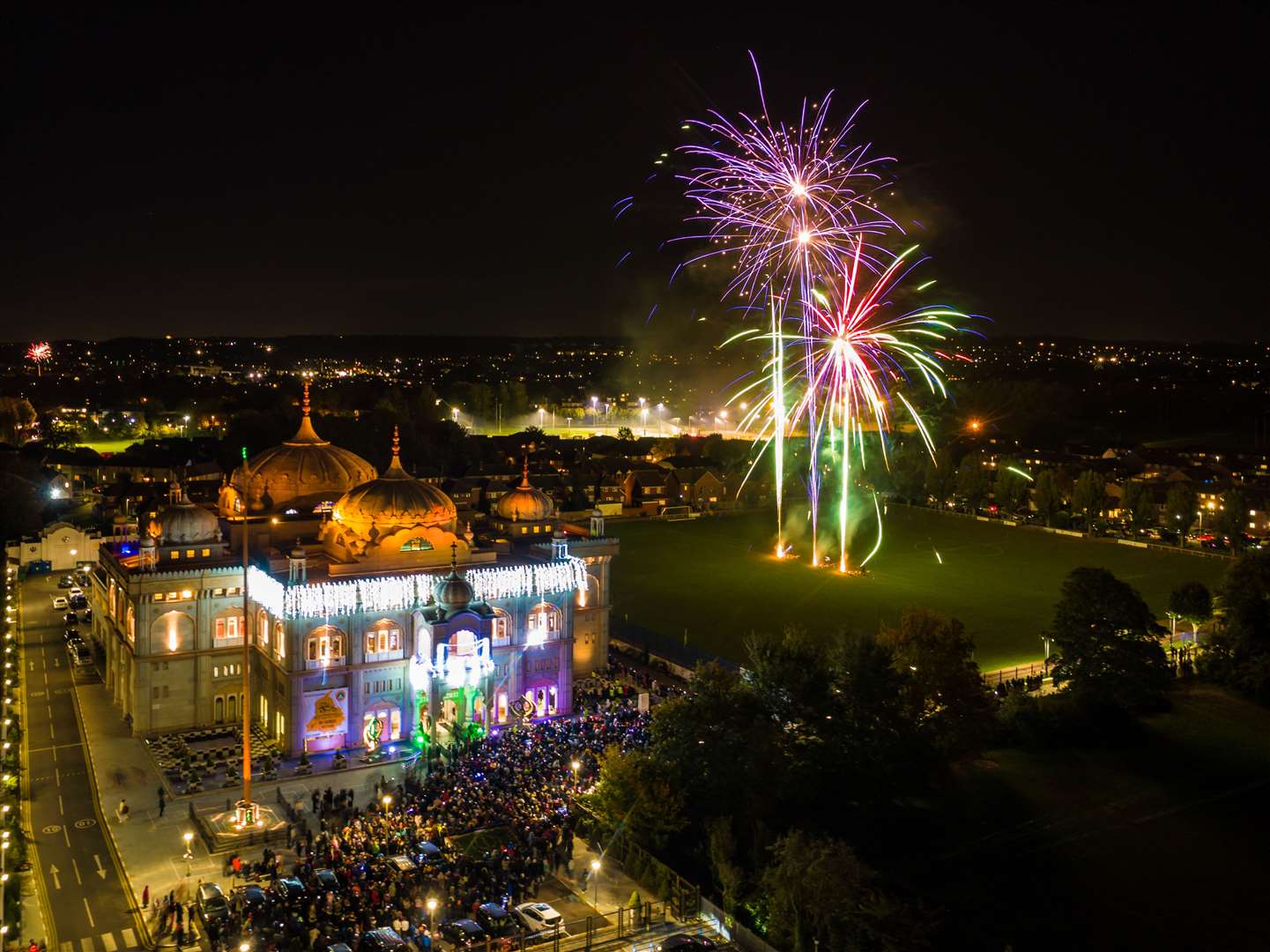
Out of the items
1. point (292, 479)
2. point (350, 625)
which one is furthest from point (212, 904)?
point (292, 479)

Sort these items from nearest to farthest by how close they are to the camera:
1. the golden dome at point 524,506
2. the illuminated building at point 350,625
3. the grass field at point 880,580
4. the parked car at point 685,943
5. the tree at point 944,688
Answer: the parked car at point 685,943 → the tree at point 944,688 → the illuminated building at point 350,625 → the golden dome at point 524,506 → the grass field at point 880,580

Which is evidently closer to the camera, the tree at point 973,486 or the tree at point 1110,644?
the tree at point 1110,644

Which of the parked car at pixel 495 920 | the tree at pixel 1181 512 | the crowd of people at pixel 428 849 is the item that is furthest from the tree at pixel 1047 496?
the parked car at pixel 495 920

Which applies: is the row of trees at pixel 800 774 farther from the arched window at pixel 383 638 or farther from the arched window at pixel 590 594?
the arched window at pixel 590 594

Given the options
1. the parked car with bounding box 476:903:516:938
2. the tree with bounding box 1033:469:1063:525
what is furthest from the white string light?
the tree with bounding box 1033:469:1063:525

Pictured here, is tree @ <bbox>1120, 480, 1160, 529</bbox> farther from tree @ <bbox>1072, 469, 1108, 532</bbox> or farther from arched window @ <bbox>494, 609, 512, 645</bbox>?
arched window @ <bbox>494, 609, 512, 645</bbox>

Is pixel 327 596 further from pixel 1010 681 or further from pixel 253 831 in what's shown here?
pixel 1010 681

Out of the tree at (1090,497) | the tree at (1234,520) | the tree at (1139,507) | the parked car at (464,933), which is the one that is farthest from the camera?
the tree at (1090,497)

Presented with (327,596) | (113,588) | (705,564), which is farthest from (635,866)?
(705,564)
